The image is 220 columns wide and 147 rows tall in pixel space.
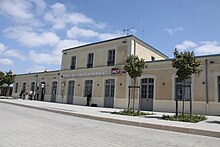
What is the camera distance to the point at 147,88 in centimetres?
1725

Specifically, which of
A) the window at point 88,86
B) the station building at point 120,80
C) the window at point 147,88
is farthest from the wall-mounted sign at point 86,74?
the window at point 147,88

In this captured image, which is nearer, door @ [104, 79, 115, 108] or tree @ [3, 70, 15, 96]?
door @ [104, 79, 115, 108]

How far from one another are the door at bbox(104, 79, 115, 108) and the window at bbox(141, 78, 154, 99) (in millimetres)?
3259

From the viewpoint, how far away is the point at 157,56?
78.4 feet

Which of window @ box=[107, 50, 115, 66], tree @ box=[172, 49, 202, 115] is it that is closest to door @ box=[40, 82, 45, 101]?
window @ box=[107, 50, 115, 66]

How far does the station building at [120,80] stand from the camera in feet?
46.9

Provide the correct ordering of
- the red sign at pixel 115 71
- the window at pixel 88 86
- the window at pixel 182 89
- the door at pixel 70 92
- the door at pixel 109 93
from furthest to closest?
the door at pixel 70 92 → the window at pixel 88 86 → the door at pixel 109 93 → the red sign at pixel 115 71 → the window at pixel 182 89

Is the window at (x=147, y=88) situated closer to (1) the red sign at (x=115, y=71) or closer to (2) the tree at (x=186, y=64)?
(1) the red sign at (x=115, y=71)

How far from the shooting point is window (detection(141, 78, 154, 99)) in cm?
1702

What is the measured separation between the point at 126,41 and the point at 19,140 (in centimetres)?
1542

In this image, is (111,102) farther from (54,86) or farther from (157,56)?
(54,86)

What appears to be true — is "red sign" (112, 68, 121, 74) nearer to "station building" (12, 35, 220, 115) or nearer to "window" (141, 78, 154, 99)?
"station building" (12, 35, 220, 115)

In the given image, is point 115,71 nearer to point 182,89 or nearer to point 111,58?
point 111,58

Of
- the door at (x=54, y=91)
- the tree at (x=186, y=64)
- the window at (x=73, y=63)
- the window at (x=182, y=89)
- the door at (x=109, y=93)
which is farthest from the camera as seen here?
the door at (x=54, y=91)
